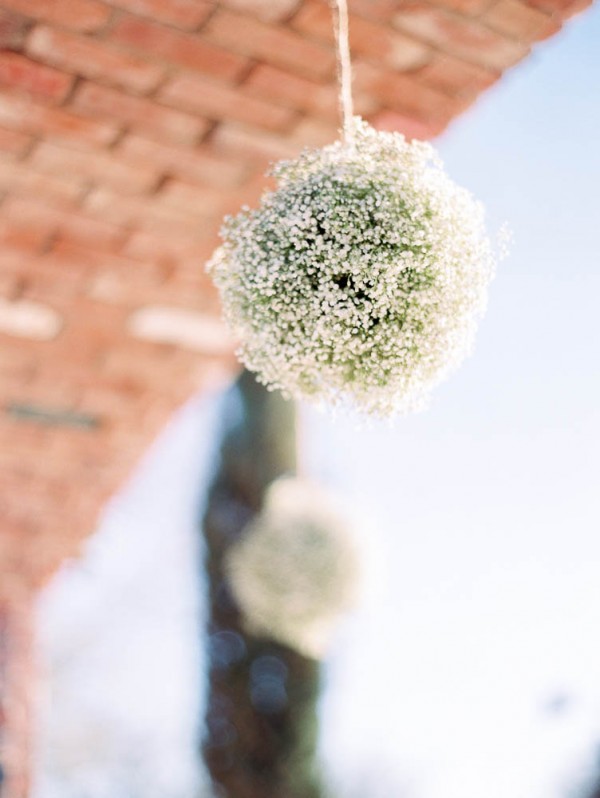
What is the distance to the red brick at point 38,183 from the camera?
1.71 metres

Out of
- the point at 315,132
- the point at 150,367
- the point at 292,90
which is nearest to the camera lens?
the point at 292,90

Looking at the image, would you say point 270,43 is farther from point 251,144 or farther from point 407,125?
point 407,125

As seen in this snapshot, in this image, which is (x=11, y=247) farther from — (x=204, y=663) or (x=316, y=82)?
(x=204, y=663)

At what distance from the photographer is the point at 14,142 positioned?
5.34ft

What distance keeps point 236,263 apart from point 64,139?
810 mm

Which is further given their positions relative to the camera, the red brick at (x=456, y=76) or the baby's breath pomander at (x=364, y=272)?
the red brick at (x=456, y=76)

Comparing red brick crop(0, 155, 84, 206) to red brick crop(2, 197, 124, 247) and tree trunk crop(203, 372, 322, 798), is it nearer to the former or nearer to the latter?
red brick crop(2, 197, 124, 247)

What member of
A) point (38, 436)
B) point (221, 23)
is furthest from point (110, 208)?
point (38, 436)

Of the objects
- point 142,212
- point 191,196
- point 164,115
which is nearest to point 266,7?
point 164,115

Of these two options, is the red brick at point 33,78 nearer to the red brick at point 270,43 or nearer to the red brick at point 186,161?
the red brick at point 186,161

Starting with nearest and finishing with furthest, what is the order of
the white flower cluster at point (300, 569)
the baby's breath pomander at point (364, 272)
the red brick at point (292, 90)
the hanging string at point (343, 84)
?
the baby's breath pomander at point (364, 272) → the hanging string at point (343, 84) → the red brick at point (292, 90) → the white flower cluster at point (300, 569)

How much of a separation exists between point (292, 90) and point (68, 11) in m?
0.48

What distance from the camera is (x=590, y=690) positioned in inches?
183

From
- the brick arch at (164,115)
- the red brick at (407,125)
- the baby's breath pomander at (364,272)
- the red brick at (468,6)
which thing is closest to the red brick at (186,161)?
the brick arch at (164,115)
